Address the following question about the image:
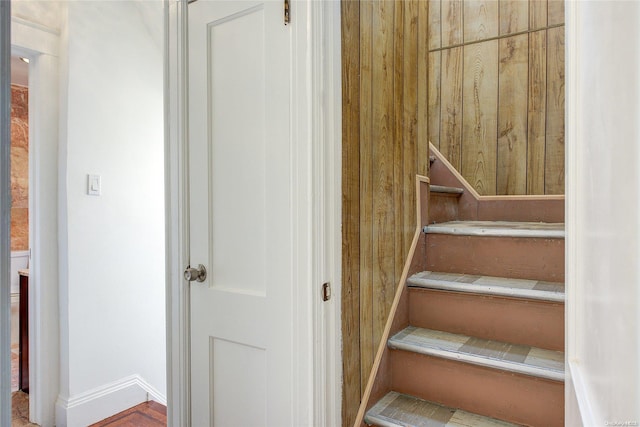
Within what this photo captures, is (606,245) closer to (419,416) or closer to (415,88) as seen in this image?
(419,416)

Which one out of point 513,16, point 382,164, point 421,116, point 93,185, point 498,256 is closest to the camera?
point 382,164

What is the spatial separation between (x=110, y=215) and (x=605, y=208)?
233cm

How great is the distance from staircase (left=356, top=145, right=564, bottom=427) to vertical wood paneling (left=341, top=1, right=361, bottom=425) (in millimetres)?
167

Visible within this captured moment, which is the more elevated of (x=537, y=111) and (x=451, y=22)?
(x=451, y=22)

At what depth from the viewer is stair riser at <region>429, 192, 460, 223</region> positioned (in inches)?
83.4

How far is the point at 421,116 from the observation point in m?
1.95

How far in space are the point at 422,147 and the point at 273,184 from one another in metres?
1.04

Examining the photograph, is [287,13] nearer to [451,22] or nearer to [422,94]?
[422,94]

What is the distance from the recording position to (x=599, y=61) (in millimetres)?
581

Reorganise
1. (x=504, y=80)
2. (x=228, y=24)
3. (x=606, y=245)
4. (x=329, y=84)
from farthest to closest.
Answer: (x=504, y=80) → (x=228, y=24) → (x=329, y=84) → (x=606, y=245)

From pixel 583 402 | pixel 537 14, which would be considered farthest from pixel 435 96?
pixel 583 402

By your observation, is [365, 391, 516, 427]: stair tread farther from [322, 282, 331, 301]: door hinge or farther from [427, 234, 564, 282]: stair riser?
[427, 234, 564, 282]: stair riser

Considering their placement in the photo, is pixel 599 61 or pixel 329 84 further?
pixel 329 84

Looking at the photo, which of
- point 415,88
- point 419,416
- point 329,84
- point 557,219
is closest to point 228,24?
point 329,84
